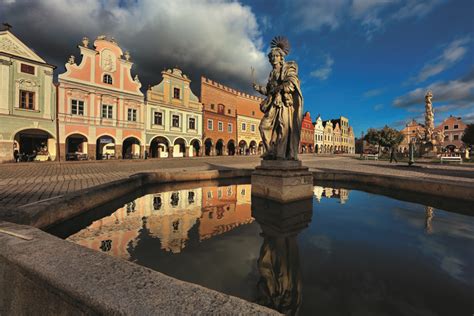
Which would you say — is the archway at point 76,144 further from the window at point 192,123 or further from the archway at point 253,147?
the archway at point 253,147

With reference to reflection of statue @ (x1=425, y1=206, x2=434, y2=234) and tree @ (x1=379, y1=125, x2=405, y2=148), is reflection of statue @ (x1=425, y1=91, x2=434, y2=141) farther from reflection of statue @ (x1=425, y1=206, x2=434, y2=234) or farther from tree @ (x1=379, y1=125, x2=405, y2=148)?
reflection of statue @ (x1=425, y1=206, x2=434, y2=234)

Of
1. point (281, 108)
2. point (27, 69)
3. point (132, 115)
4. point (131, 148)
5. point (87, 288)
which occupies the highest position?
point (27, 69)

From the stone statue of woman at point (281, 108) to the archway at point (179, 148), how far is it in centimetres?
2655

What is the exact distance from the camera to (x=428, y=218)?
3939mm

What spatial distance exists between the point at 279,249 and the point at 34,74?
2703 centimetres

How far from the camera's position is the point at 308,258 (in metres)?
2.53

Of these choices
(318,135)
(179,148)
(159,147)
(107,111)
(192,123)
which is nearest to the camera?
(107,111)

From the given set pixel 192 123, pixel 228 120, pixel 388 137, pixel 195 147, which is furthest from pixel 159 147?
pixel 388 137

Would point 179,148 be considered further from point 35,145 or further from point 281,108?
point 281,108

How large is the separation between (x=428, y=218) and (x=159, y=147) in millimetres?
29630

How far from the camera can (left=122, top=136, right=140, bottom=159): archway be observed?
2624 cm

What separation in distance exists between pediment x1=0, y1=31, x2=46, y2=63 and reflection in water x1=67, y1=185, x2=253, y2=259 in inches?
934

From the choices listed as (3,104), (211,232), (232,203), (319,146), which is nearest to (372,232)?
(211,232)

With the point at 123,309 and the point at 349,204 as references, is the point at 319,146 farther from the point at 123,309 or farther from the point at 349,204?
the point at 123,309
